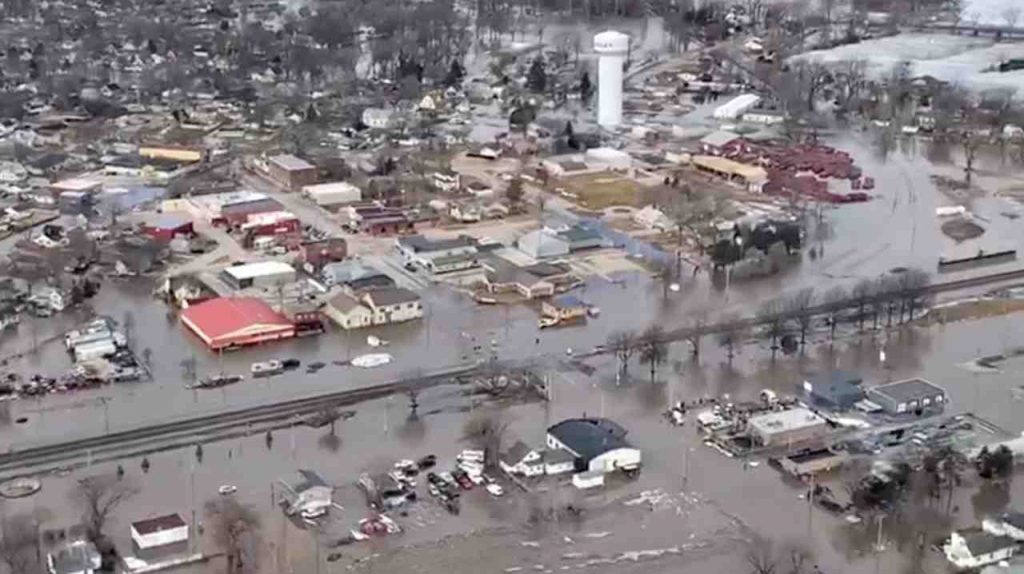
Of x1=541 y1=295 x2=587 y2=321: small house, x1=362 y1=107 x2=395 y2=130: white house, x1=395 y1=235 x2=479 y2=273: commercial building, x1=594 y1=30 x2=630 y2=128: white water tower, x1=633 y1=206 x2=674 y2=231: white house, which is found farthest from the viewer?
x1=594 y1=30 x2=630 y2=128: white water tower

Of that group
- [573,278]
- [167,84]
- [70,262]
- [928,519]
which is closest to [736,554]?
[928,519]

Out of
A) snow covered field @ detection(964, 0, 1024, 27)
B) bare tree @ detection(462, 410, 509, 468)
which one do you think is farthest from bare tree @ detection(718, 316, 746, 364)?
snow covered field @ detection(964, 0, 1024, 27)

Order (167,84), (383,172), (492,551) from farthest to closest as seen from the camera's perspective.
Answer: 1. (167,84)
2. (383,172)
3. (492,551)

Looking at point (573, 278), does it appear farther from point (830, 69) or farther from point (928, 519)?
point (830, 69)

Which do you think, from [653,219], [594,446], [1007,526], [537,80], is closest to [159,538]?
[594,446]

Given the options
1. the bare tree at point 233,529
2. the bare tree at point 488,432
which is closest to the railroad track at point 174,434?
the bare tree at point 488,432

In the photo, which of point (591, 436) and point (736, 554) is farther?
point (591, 436)

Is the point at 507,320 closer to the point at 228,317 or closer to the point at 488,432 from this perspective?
the point at 228,317

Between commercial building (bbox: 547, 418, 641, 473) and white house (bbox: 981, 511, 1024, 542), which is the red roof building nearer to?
commercial building (bbox: 547, 418, 641, 473)
